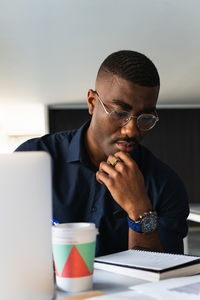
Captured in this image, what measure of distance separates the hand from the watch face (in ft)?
0.08

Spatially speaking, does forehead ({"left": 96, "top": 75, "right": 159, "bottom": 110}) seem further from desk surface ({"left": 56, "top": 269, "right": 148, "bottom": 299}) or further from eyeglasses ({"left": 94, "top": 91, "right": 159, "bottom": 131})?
desk surface ({"left": 56, "top": 269, "right": 148, "bottom": 299})

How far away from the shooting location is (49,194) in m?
0.71

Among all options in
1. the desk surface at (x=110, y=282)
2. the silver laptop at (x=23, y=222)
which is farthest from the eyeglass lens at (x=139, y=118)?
the silver laptop at (x=23, y=222)

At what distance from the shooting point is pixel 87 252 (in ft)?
2.66

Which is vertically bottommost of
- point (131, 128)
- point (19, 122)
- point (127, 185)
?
point (19, 122)

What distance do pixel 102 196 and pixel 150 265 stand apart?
520 millimetres

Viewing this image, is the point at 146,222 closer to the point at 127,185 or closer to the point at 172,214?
the point at 127,185

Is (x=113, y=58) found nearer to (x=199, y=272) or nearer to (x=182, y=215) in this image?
(x=182, y=215)

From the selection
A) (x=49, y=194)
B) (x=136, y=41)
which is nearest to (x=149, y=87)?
(x=49, y=194)

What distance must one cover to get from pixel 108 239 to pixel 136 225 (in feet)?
0.83

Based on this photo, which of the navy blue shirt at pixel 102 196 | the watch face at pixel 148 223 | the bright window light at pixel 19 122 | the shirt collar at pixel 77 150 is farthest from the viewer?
the bright window light at pixel 19 122

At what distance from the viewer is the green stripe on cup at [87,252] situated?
801 mm

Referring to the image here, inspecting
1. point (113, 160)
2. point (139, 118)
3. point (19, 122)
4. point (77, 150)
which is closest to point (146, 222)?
point (113, 160)

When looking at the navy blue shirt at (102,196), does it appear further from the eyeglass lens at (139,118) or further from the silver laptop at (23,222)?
the silver laptop at (23,222)
